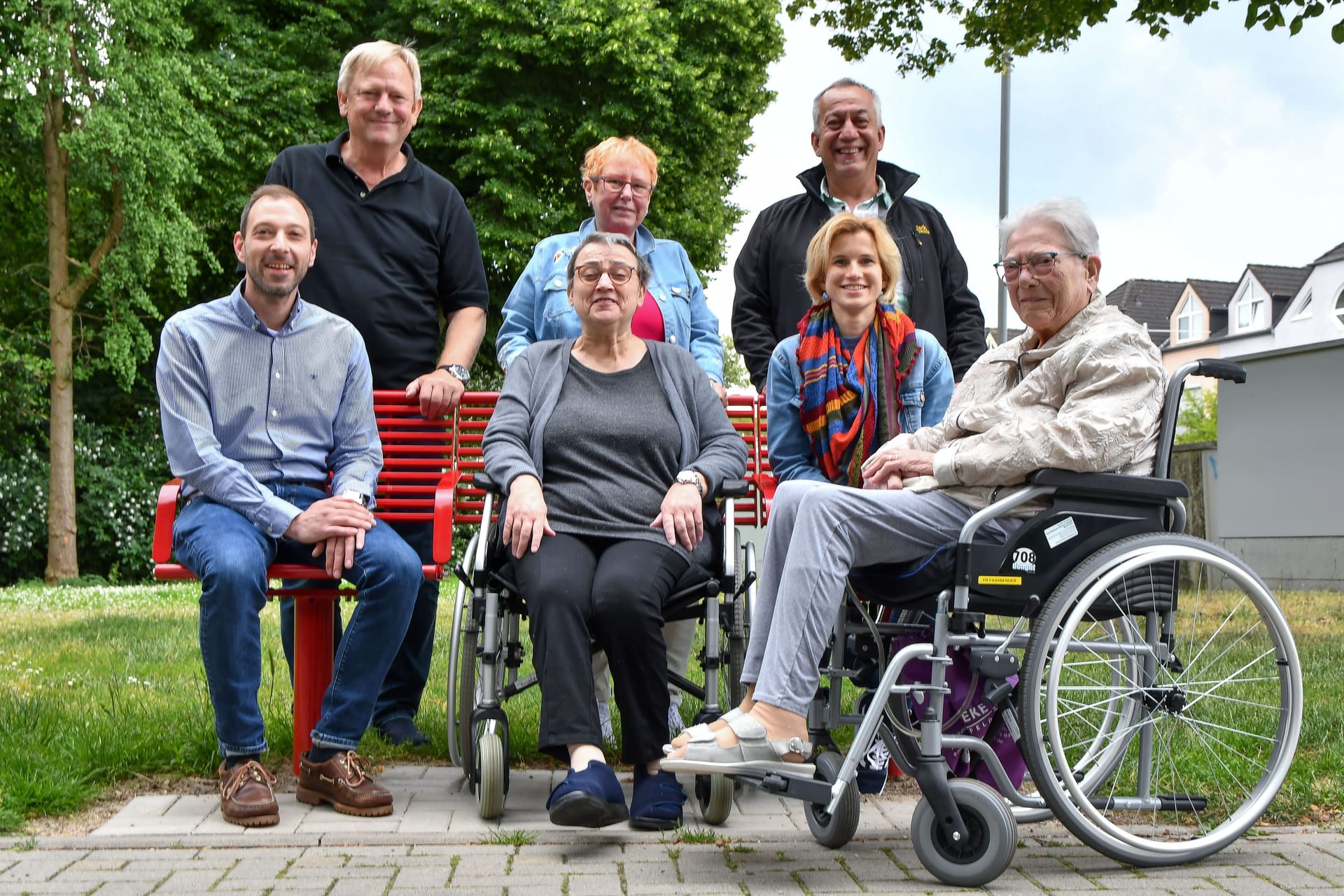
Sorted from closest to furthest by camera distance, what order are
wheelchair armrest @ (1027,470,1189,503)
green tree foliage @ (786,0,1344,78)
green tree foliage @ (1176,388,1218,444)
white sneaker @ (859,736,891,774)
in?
wheelchair armrest @ (1027,470,1189,503)
white sneaker @ (859,736,891,774)
green tree foliage @ (786,0,1344,78)
green tree foliage @ (1176,388,1218,444)

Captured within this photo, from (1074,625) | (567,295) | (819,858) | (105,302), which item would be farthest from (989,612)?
(105,302)

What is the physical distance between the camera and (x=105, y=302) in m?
18.8

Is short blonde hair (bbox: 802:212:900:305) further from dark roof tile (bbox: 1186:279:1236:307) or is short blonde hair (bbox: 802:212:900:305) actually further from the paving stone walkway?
dark roof tile (bbox: 1186:279:1236:307)

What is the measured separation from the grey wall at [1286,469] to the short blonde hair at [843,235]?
919 centimetres

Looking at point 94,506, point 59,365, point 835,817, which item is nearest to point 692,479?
point 835,817

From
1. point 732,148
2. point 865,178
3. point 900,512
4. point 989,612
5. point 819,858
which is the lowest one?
point 819,858

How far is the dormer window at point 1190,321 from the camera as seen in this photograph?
60938mm

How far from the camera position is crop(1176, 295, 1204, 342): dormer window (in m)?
60.9

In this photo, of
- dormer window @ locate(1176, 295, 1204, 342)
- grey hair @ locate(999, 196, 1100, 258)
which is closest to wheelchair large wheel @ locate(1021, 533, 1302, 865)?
grey hair @ locate(999, 196, 1100, 258)

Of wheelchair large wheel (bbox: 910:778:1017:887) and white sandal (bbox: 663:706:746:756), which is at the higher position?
white sandal (bbox: 663:706:746:756)

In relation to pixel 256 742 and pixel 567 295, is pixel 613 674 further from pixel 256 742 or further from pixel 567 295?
pixel 567 295

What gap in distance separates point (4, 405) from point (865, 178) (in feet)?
56.5

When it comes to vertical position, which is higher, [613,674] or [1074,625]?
[1074,625]

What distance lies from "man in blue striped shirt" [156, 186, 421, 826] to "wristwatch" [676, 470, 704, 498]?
867 mm
